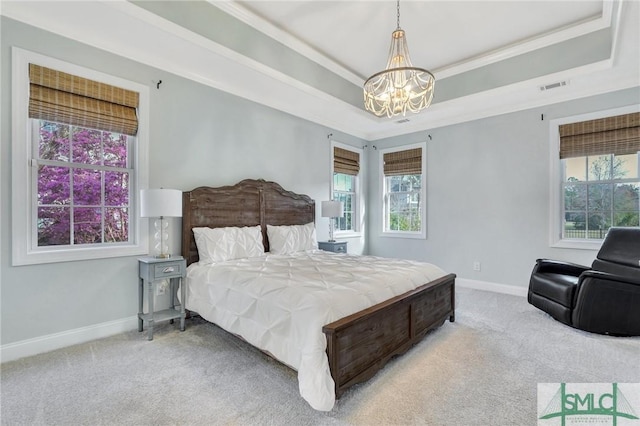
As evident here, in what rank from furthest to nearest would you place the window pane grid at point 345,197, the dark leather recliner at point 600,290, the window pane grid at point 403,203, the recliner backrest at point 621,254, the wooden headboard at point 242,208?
the window pane grid at point 345,197 < the window pane grid at point 403,203 < the wooden headboard at point 242,208 < the recliner backrest at point 621,254 < the dark leather recliner at point 600,290

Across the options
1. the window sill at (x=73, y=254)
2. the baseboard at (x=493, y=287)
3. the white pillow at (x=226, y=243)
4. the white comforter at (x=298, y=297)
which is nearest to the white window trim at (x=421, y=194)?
the baseboard at (x=493, y=287)

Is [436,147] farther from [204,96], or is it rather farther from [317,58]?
[204,96]

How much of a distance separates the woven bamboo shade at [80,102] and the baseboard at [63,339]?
188 cm

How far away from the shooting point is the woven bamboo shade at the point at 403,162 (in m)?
5.41

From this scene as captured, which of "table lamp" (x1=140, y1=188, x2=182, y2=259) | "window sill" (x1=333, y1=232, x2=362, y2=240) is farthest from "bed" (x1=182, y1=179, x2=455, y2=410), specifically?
"window sill" (x1=333, y1=232, x2=362, y2=240)

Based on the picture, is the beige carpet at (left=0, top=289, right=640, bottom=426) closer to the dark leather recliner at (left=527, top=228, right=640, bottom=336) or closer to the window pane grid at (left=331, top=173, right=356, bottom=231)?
the dark leather recliner at (left=527, top=228, right=640, bottom=336)

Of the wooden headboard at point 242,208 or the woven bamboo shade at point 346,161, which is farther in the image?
the woven bamboo shade at point 346,161

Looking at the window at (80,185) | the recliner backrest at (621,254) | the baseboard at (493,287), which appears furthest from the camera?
the baseboard at (493,287)

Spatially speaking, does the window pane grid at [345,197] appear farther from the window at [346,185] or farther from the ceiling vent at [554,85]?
the ceiling vent at [554,85]

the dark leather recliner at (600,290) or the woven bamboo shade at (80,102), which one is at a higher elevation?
the woven bamboo shade at (80,102)

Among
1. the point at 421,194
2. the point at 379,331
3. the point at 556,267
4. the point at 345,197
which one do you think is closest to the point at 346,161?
the point at 345,197

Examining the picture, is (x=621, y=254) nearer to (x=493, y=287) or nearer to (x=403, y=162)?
(x=493, y=287)

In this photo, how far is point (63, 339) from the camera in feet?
8.64

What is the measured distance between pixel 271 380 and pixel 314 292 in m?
0.72
